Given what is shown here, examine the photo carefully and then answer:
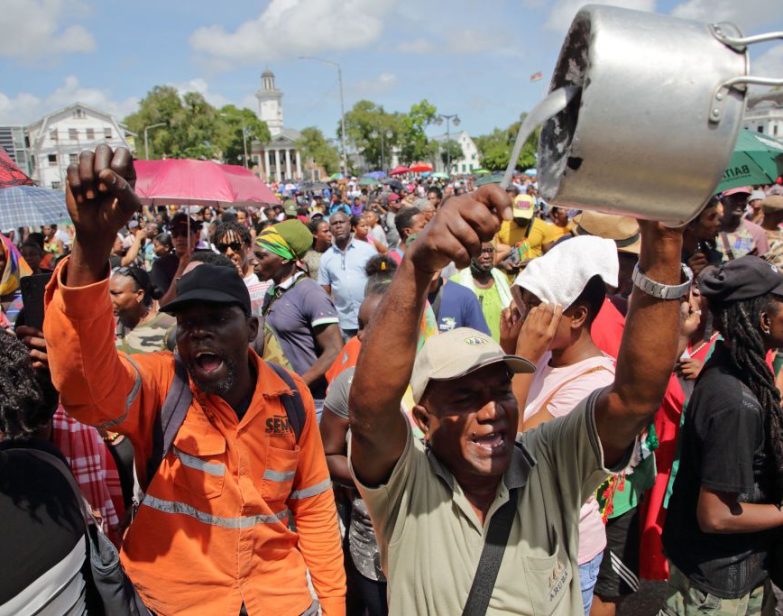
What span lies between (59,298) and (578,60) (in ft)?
4.49

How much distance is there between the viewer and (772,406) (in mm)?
2338

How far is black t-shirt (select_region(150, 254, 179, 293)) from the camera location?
6.32 metres

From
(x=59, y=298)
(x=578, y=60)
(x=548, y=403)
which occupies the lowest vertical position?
(x=548, y=403)

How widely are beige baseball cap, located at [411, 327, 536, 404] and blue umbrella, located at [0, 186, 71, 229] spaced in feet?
23.1

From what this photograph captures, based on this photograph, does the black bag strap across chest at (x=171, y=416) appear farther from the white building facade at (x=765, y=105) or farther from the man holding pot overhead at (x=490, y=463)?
the white building facade at (x=765, y=105)

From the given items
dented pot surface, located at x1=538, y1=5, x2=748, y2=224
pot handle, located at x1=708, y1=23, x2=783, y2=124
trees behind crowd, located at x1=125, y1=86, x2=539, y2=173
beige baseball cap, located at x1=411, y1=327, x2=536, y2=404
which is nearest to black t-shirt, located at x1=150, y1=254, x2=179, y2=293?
beige baseball cap, located at x1=411, y1=327, x2=536, y2=404

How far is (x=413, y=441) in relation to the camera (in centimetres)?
172

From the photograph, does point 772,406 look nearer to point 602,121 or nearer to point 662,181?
point 662,181

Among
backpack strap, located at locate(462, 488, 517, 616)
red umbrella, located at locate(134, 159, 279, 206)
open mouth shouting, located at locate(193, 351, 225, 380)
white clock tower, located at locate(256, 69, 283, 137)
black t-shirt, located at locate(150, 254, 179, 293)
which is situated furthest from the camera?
white clock tower, located at locate(256, 69, 283, 137)

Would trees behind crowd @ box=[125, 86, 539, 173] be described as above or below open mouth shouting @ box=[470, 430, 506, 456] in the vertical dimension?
above

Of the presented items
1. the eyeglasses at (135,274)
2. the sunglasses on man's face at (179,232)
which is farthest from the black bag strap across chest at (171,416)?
the sunglasses on man's face at (179,232)

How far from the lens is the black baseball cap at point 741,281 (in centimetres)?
247

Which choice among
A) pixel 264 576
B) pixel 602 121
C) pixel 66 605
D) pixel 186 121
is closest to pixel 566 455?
pixel 602 121

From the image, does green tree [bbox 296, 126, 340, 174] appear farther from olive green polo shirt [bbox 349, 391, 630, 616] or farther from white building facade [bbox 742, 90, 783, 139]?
olive green polo shirt [bbox 349, 391, 630, 616]
